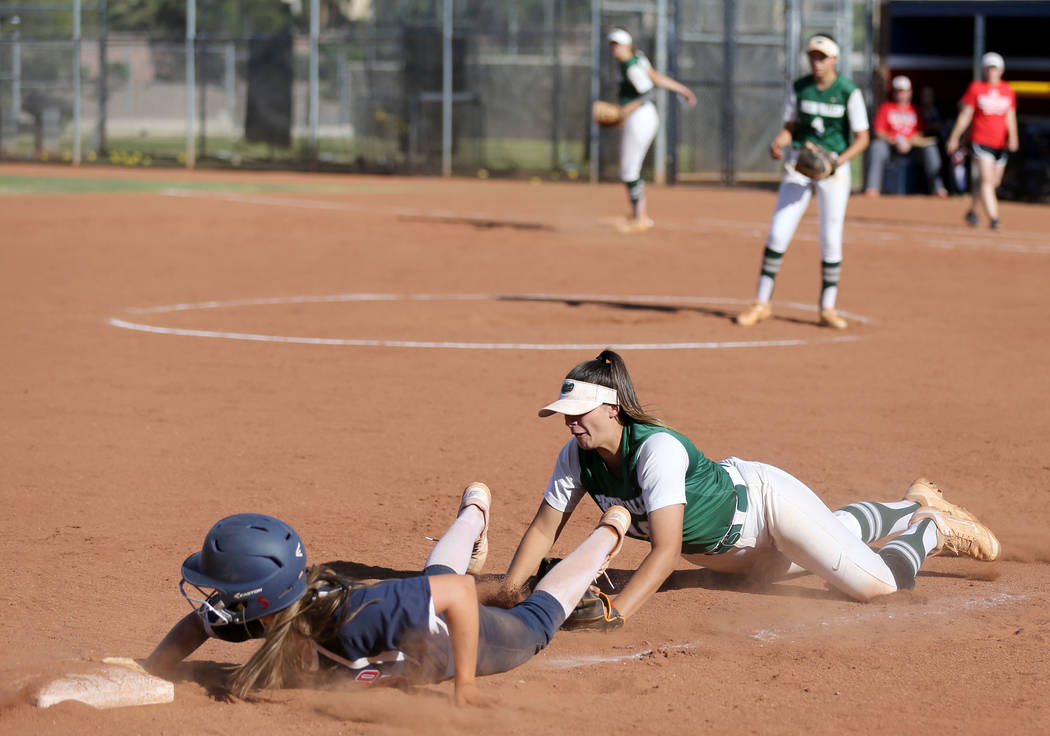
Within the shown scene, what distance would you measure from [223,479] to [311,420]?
5.41 ft

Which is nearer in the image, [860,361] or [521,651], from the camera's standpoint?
[521,651]

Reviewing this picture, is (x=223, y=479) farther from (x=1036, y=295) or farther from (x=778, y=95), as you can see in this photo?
(x=778, y=95)

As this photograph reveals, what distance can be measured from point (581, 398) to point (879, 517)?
1.85 metres

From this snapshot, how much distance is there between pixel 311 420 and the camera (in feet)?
32.0

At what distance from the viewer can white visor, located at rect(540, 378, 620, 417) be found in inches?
217

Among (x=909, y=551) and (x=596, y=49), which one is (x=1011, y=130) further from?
(x=909, y=551)

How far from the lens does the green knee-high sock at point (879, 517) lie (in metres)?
6.50

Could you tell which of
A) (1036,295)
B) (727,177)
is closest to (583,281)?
(1036,295)

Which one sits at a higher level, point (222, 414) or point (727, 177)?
point (727, 177)

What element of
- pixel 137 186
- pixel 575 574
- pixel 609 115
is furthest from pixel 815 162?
pixel 137 186

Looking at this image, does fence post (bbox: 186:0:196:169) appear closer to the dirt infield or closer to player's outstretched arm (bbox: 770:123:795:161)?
the dirt infield

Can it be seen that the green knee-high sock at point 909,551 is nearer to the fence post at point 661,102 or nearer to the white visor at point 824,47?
the white visor at point 824,47

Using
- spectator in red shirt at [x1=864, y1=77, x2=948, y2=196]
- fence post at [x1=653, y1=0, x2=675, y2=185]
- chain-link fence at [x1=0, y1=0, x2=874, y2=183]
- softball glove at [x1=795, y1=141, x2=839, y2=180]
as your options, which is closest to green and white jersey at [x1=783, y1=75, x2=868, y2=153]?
softball glove at [x1=795, y1=141, x2=839, y2=180]

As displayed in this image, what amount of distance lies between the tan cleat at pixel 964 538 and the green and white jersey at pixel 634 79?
1267cm
